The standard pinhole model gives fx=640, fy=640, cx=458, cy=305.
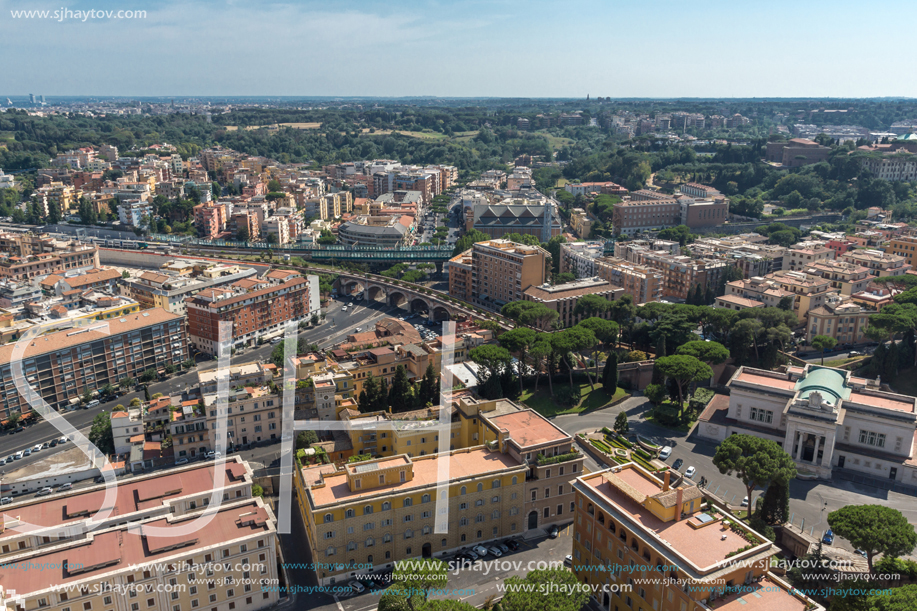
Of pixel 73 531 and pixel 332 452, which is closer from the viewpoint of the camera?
pixel 73 531

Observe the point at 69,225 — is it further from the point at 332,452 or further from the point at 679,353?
the point at 679,353

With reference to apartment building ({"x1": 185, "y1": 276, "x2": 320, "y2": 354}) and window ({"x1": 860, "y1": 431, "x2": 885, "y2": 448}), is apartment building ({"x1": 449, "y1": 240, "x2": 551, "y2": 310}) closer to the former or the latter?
apartment building ({"x1": 185, "y1": 276, "x2": 320, "y2": 354})

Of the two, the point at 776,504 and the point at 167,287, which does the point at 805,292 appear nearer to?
the point at 776,504

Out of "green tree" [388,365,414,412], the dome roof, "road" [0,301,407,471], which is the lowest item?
"road" [0,301,407,471]

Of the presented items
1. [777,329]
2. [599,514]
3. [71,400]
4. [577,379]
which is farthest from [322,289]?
[599,514]

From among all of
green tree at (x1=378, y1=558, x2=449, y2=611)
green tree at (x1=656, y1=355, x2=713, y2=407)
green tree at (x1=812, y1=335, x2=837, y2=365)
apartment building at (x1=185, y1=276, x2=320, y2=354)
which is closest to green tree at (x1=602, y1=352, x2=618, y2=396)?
green tree at (x1=656, y1=355, x2=713, y2=407)

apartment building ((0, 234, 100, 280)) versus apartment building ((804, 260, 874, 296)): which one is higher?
apartment building ((804, 260, 874, 296))
